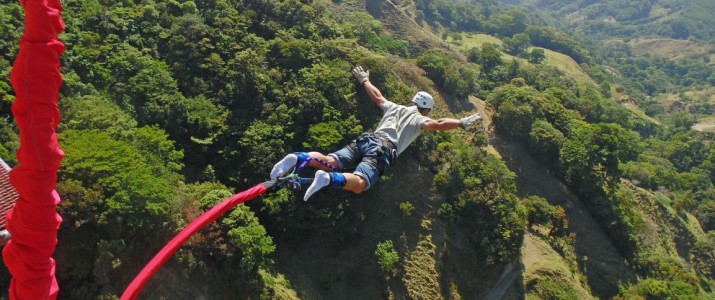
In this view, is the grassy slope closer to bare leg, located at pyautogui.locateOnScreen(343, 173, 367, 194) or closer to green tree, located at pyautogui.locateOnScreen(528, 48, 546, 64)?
bare leg, located at pyautogui.locateOnScreen(343, 173, 367, 194)

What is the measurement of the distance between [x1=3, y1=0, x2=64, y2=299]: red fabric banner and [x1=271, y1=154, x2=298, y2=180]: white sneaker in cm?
526

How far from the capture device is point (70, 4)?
34.1 metres

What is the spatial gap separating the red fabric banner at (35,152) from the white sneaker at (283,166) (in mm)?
5256

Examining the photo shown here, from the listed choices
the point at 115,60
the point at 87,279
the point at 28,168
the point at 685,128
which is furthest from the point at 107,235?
the point at 685,128

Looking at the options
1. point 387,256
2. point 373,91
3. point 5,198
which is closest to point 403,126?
point 373,91

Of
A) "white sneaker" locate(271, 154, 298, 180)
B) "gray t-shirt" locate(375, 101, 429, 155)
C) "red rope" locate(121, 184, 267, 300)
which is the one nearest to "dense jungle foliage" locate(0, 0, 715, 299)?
"gray t-shirt" locate(375, 101, 429, 155)

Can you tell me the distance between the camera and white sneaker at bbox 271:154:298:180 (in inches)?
376

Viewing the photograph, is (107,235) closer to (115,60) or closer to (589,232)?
(115,60)

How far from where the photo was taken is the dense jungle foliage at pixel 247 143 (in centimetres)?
2353

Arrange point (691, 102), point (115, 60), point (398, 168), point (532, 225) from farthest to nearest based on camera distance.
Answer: point (691, 102)
point (532, 225)
point (398, 168)
point (115, 60)

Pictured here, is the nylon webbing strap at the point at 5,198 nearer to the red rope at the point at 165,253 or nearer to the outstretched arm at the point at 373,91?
the outstretched arm at the point at 373,91

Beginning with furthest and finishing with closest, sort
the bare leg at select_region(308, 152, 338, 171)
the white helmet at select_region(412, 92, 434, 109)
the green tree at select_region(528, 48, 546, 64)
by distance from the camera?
the green tree at select_region(528, 48, 546, 64)
the white helmet at select_region(412, 92, 434, 109)
the bare leg at select_region(308, 152, 338, 171)

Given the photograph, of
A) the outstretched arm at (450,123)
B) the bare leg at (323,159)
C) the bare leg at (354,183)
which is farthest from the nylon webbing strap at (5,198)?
the outstretched arm at (450,123)

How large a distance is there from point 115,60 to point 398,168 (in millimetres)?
21062
